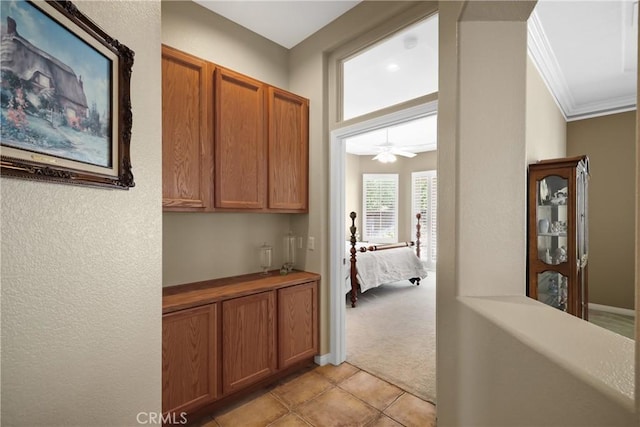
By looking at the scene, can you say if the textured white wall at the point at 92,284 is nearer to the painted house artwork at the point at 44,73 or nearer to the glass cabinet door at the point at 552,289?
the painted house artwork at the point at 44,73

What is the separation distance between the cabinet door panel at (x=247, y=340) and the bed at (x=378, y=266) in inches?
83.3

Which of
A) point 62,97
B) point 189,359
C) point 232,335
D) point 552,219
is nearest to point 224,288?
point 232,335

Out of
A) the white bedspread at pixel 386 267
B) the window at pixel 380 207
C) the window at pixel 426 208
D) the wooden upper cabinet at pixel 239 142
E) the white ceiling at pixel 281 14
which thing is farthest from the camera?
the window at pixel 380 207

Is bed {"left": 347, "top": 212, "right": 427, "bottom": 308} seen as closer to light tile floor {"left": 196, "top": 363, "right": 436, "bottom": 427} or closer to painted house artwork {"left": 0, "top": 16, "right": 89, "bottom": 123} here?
light tile floor {"left": 196, "top": 363, "right": 436, "bottom": 427}

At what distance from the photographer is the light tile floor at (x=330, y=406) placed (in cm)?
190

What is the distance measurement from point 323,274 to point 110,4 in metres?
2.25

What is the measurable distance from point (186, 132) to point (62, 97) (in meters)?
1.16

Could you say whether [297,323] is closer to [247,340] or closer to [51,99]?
[247,340]

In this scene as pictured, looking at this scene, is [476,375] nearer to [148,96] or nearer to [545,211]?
[148,96]

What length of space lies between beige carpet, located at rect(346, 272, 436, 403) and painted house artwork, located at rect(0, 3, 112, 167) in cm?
255

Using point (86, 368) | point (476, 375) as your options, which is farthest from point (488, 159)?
point (86, 368)

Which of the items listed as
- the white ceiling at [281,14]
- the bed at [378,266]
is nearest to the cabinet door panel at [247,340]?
the bed at [378,266]

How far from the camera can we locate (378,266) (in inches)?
188

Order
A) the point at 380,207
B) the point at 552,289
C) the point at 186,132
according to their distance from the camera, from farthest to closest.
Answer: the point at 380,207, the point at 552,289, the point at 186,132
